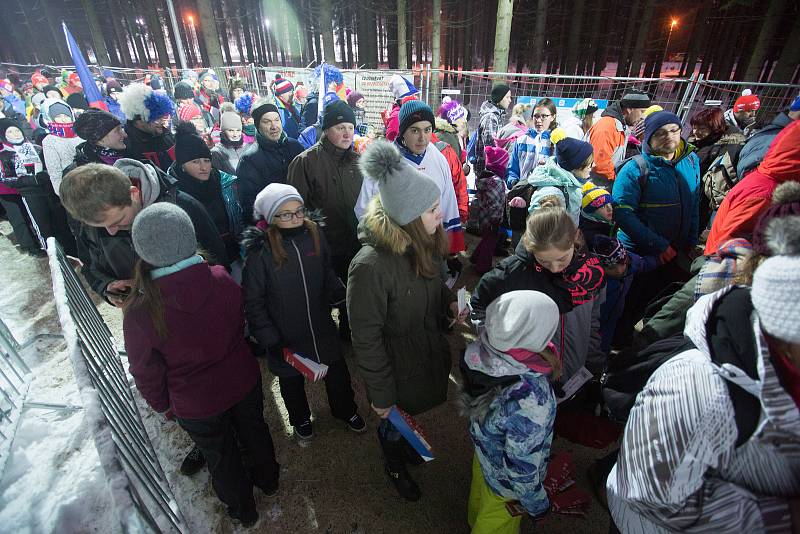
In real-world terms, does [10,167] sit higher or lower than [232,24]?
lower

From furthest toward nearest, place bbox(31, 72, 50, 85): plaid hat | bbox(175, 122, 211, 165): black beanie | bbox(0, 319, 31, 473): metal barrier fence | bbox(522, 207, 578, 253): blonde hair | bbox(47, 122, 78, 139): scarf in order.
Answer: bbox(31, 72, 50, 85): plaid hat < bbox(47, 122, 78, 139): scarf < bbox(175, 122, 211, 165): black beanie < bbox(0, 319, 31, 473): metal barrier fence < bbox(522, 207, 578, 253): blonde hair

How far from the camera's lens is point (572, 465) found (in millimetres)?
2492

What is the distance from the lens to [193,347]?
1820mm

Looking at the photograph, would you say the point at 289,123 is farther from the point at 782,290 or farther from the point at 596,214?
the point at 782,290

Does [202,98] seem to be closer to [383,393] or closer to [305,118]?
[305,118]

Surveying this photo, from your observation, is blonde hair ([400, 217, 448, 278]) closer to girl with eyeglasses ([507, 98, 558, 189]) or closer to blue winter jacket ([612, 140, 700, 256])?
blue winter jacket ([612, 140, 700, 256])

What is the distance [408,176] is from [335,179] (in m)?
1.59

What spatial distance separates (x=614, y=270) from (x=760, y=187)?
0.92 m

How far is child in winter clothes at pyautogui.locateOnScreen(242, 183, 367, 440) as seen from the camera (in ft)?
7.31

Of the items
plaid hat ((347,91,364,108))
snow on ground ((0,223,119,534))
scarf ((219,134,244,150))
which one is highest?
plaid hat ((347,91,364,108))

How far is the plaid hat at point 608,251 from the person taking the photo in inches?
107

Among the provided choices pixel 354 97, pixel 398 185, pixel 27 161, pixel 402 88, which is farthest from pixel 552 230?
pixel 27 161

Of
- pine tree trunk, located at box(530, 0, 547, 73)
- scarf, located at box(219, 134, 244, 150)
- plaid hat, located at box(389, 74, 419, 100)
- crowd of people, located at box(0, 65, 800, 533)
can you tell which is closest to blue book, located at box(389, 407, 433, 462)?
crowd of people, located at box(0, 65, 800, 533)

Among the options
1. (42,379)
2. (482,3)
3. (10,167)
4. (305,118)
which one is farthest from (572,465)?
(482,3)
